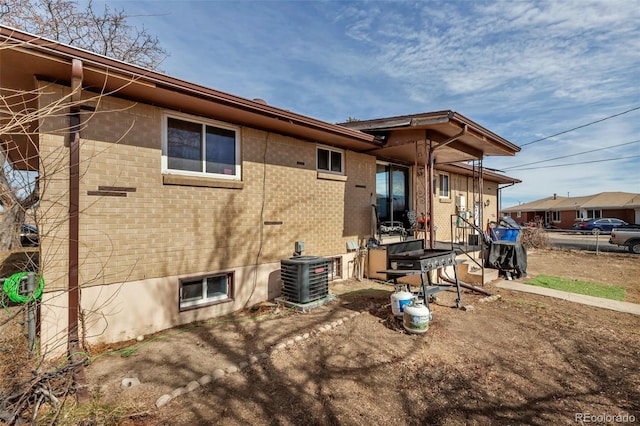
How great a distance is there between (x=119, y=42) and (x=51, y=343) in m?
12.3

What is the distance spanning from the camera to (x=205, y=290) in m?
5.38

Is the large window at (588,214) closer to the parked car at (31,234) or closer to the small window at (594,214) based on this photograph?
the small window at (594,214)

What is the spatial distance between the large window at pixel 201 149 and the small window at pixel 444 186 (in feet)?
30.8

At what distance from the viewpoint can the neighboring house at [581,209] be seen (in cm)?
3438

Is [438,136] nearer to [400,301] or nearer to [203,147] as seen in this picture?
[400,301]

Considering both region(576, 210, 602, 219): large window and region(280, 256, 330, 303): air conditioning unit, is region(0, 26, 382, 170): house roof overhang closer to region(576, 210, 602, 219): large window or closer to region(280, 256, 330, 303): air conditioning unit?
region(280, 256, 330, 303): air conditioning unit

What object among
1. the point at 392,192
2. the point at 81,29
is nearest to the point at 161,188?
the point at 392,192

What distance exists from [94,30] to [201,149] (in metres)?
10.1

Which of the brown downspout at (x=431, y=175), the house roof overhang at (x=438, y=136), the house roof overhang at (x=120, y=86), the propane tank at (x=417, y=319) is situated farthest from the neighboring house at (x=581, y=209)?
the house roof overhang at (x=120, y=86)

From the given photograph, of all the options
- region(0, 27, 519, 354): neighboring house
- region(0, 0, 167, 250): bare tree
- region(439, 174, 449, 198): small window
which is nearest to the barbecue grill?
region(0, 27, 519, 354): neighboring house

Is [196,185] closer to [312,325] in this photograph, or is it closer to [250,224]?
[250,224]

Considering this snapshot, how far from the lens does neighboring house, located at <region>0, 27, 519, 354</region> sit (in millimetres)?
3789

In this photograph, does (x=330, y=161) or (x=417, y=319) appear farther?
(x=330, y=161)

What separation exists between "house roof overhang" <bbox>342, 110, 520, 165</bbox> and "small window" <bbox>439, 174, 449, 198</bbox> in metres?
2.83
